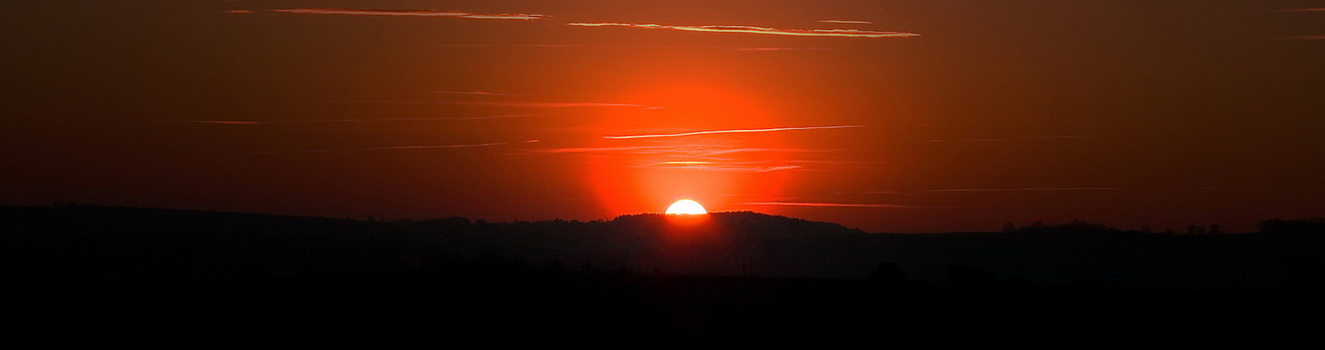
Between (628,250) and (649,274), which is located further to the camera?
(628,250)

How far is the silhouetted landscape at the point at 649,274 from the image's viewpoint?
17875mm

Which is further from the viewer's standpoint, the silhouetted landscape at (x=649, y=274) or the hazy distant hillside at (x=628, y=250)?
the hazy distant hillside at (x=628, y=250)

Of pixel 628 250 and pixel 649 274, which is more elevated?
pixel 628 250

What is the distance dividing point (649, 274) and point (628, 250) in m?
60.2

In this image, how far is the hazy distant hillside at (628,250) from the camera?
4331 cm

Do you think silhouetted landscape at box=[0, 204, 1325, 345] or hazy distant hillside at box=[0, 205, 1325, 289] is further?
hazy distant hillside at box=[0, 205, 1325, 289]

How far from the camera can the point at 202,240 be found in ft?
163

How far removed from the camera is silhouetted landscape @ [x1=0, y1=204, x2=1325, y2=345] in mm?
17875

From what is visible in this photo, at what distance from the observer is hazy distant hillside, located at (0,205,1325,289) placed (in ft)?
142

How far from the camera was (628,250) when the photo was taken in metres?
84.9

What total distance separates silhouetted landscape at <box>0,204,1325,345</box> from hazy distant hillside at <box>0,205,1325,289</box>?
0.20m

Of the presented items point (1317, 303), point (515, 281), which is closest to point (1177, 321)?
point (1317, 303)

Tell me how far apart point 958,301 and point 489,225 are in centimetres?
7631

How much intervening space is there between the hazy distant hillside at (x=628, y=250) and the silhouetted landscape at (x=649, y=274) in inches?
7.7
